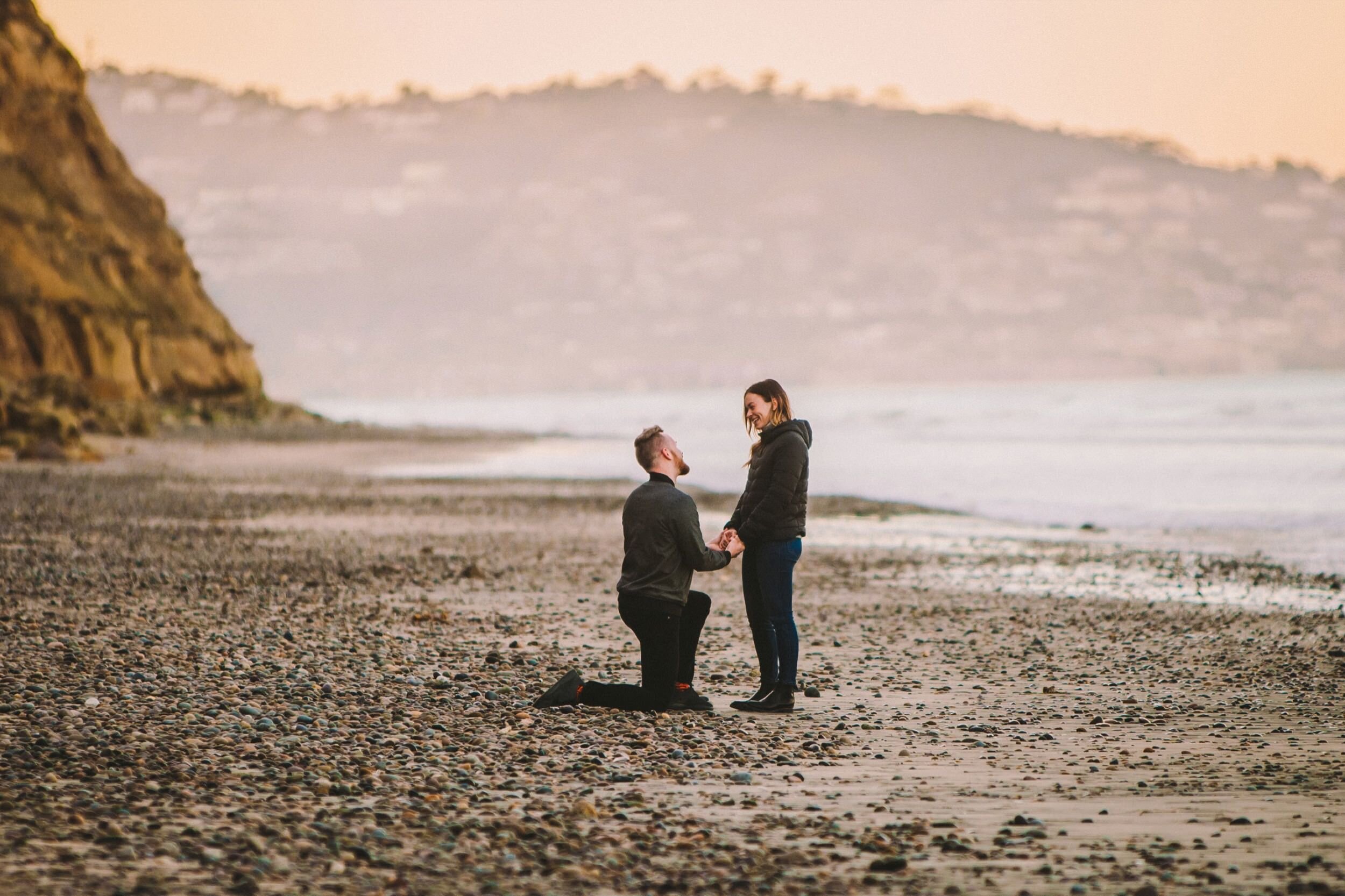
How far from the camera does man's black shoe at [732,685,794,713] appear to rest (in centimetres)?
885

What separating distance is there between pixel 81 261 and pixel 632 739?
5437 cm

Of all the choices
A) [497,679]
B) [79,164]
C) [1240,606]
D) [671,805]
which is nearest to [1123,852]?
[671,805]

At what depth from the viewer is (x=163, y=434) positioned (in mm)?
50281

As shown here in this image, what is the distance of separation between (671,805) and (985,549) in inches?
576

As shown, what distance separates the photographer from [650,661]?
8773 mm

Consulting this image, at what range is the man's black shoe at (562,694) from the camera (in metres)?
8.80

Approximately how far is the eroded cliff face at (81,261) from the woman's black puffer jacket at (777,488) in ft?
148

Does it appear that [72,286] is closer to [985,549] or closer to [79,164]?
[79,164]

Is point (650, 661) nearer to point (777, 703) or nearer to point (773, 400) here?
point (777, 703)

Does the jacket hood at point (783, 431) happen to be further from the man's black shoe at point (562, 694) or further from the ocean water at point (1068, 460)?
the ocean water at point (1068, 460)

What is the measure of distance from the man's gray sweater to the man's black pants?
0.06m

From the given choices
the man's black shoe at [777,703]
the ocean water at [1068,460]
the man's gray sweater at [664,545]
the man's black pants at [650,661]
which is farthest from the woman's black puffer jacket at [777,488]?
the ocean water at [1068,460]

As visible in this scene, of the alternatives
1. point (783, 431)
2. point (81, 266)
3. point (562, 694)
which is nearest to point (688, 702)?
point (562, 694)

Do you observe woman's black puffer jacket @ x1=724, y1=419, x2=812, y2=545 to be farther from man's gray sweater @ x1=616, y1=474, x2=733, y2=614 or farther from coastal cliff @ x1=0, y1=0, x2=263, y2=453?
coastal cliff @ x1=0, y1=0, x2=263, y2=453
